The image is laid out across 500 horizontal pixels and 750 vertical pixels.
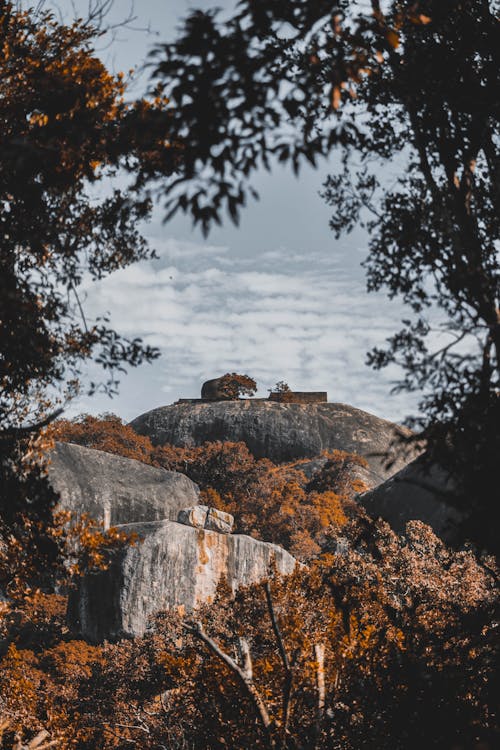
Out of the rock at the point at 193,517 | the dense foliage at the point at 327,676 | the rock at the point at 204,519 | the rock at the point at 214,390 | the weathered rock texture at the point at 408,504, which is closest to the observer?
the dense foliage at the point at 327,676

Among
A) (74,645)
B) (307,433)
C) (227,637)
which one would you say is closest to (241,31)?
(227,637)

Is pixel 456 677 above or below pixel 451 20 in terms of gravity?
below

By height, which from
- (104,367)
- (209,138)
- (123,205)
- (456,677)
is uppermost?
(123,205)

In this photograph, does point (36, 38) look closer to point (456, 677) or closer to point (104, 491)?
point (456, 677)

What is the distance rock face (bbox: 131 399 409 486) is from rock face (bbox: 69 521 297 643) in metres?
31.8

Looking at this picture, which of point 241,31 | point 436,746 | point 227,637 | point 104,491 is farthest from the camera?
point 104,491

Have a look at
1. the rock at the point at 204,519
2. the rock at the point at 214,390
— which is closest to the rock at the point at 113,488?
the rock at the point at 204,519

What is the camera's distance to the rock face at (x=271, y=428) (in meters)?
66.3

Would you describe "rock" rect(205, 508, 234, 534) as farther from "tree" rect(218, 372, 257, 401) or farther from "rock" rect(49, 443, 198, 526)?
"tree" rect(218, 372, 257, 401)

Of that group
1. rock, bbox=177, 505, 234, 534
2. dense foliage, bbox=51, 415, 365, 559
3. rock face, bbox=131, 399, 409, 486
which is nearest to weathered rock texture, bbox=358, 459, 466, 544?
dense foliage, bbox=51, 415, 365, 559

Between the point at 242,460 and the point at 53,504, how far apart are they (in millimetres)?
48932

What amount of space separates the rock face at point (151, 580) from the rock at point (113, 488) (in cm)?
570

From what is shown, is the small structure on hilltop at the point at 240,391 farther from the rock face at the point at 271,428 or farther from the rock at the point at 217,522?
the rock at the point at 217,522

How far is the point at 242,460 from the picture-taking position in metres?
57.6
